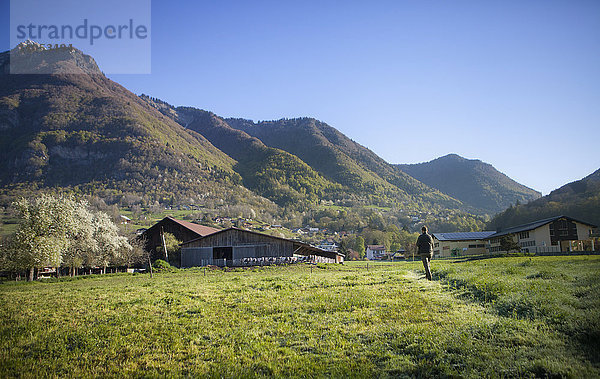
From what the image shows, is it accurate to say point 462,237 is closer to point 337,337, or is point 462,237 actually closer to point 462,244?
point 462,244

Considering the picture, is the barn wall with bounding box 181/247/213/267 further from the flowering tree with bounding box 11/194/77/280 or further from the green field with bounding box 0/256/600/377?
the green field with bounding box 0/256/600/377

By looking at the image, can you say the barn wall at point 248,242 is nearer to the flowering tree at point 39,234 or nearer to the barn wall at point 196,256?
the barn wall at point 196,256

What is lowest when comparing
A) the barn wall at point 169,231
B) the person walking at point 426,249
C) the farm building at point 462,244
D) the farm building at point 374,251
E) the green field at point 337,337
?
the farm building at point 374,251

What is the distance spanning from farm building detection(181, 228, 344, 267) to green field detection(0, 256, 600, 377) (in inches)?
1656

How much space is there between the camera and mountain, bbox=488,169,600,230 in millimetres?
92312

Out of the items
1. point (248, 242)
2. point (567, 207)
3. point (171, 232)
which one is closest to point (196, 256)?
point (248, 242)

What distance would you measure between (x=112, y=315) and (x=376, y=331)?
331 inches

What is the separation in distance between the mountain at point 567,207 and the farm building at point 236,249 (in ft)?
276

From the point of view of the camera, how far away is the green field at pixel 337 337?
18.7 feet

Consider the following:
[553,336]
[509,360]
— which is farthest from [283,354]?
[553,336]

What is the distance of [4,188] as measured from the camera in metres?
185

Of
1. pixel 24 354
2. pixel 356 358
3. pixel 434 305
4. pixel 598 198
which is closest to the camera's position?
pixel 356 358

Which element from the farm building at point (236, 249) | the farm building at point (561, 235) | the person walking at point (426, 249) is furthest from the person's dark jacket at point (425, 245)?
the farm building at point (561, 235)

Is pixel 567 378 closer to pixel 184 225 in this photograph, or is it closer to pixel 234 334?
pixel 234 334
